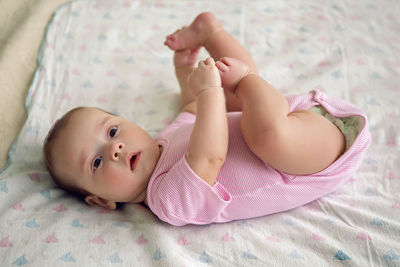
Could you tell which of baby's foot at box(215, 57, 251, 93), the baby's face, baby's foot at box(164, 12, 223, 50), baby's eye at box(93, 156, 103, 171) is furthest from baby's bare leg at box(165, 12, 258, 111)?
baby's eye at box(93, 156, 103, 171)

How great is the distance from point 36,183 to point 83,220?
216 millimetres

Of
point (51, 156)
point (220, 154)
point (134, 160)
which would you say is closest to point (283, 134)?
point (220, 154)

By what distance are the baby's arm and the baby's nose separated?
185 mm

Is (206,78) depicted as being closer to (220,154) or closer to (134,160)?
(220,154)

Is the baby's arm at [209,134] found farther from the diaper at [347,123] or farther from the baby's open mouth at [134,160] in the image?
the diaper at [347,123]

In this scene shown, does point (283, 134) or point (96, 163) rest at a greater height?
point (283, 134)

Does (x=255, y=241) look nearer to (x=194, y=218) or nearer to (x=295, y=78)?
(x=194, y=218)

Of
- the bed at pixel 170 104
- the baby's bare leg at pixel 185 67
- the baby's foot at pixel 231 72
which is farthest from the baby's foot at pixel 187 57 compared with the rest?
the baby's foot at pixel 231 72

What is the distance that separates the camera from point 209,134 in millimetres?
957

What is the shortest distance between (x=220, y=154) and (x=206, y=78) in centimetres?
20

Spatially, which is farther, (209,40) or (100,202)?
(209,40)

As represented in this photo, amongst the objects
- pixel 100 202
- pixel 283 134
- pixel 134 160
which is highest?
pixel 283 134

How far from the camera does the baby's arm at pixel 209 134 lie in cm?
96

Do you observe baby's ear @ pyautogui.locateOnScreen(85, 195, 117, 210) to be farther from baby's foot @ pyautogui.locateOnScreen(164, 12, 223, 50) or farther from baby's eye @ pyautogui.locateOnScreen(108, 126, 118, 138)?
baby's foot @ pyautogui.locateOnScreen(164, 12, 223, 50)
